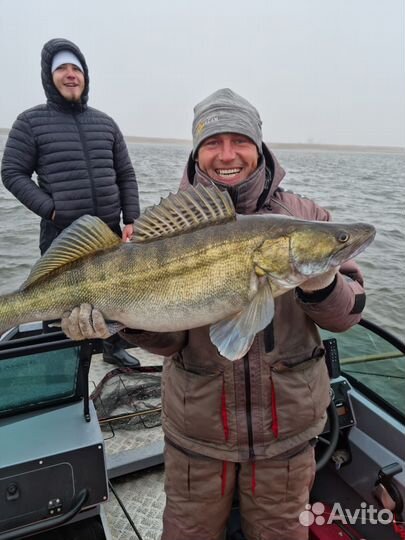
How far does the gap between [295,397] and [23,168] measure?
3225 mm

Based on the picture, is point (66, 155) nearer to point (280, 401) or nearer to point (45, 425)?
point (45, 425)

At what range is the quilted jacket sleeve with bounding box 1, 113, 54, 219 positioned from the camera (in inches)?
159

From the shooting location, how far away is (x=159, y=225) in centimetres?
235

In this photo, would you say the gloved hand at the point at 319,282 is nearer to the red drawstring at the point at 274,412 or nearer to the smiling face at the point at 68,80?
the red drawstring at the point at 274,412

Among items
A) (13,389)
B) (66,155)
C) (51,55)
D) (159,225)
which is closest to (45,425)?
(13,389)

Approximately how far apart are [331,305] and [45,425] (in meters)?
1.70

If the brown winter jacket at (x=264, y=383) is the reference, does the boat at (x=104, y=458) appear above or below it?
below

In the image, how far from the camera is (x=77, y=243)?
2.42 m

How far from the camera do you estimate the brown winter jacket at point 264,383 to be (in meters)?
2.17

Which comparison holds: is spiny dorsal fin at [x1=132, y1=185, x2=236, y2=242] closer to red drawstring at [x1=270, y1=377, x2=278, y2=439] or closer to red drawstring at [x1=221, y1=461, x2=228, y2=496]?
red drawstring at [x1=270, y1=377, x2=278, y2=439]

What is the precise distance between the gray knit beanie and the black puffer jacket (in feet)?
6.32

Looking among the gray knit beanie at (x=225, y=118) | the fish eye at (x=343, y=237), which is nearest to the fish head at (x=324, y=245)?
the fish eye at (x=343, y=237)

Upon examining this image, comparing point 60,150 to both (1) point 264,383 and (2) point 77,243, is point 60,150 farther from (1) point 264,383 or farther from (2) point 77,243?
(1) point 264,383

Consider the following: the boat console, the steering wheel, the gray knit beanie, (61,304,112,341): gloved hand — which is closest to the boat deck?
the boat console
